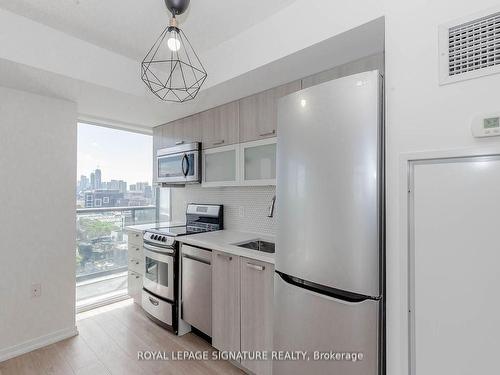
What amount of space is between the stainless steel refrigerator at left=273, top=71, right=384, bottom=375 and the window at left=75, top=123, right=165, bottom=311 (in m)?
2.69

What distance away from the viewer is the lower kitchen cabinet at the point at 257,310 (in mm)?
1761

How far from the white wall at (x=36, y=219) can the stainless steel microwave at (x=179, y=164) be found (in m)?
0.94

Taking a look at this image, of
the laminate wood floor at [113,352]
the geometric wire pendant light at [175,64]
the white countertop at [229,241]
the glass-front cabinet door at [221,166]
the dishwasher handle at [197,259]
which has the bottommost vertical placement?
the laminate wood floor at [113,352]

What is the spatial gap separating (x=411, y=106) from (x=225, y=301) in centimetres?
177

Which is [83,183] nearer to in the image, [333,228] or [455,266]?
[333,228]

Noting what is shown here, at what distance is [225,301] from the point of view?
6.75 ft

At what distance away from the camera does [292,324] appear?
1497 mm

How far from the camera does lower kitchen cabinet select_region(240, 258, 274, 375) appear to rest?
176cm

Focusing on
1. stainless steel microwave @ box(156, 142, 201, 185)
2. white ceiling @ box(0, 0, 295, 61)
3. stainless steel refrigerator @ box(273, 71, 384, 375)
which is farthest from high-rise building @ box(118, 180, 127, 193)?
stainless steel refrigerator @ box(273, 71, 384, 375)

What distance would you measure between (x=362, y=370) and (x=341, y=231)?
2.14 ft

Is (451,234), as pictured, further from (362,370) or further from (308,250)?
(362,370)

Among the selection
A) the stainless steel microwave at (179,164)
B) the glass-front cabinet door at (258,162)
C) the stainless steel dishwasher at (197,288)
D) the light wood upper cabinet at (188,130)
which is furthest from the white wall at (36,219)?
the glass-front cabinet door at (258,162)

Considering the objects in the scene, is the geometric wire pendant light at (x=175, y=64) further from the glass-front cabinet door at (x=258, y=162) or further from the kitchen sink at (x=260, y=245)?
the kitchen sink at (x=260, y=245)

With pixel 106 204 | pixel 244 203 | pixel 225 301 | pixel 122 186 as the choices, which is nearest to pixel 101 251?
pixel 106 204
